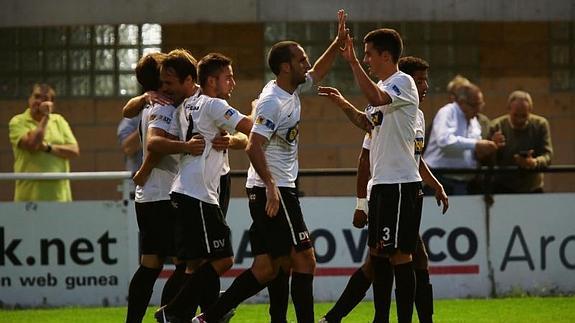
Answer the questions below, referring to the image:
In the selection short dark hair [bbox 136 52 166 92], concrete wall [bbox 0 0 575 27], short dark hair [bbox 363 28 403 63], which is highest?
concrete wall [bbox 0 0 575 27]

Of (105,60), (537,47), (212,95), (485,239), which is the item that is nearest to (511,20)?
(537,47)

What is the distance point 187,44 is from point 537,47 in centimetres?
373

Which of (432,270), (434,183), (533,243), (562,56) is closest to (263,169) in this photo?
(434,183)

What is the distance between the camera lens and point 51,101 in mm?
15766

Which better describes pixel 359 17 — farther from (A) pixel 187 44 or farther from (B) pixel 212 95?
(B) pixel 212 95

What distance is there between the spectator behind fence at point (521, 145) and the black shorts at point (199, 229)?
5044 millimetres

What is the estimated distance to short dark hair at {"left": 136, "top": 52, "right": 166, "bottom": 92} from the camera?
1164 centimetres

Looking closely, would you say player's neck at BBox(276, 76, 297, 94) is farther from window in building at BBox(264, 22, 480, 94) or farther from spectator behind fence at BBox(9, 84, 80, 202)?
window in building at BBox(264, 22, 480, 94)

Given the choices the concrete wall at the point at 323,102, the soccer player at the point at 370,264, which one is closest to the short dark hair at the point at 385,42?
the soccer player at the point at 370,264

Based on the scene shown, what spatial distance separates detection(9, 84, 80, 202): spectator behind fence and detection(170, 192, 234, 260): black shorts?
4.46 m

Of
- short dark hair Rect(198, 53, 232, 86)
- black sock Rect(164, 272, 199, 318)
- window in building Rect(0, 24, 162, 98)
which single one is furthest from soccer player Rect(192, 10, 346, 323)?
window in building Rect(0, 24, 162, 98)

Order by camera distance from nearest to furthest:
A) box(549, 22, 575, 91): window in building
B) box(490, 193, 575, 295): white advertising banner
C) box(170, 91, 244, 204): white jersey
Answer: box(170, 91, 244, 204): white jersey
box(490, 193, 575, 295): white advertising banner
box(549, 22, 575, 91): window in building

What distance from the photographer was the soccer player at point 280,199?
1090 cm

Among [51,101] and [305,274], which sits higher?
[51,101]
